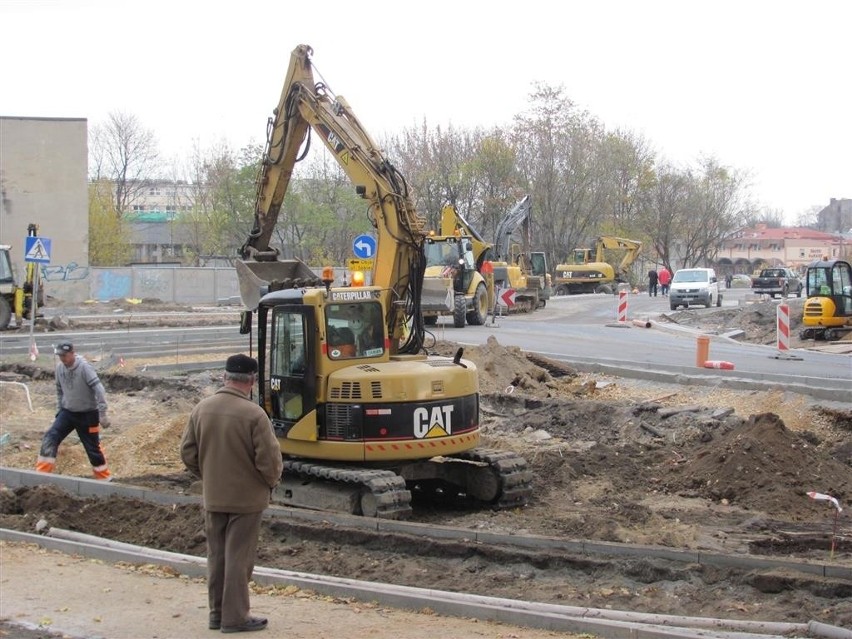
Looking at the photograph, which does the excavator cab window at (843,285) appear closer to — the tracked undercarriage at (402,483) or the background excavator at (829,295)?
the background excavator at (829,295)

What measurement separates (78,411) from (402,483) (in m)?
4.63

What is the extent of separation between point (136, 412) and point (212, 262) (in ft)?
195

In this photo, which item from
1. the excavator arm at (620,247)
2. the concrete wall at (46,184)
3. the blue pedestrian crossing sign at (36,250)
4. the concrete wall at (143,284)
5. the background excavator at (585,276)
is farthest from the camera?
the excavator arm at (620,247)

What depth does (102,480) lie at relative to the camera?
12672mm

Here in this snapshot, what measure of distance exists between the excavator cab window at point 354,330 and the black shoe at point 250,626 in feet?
Result: 14.3

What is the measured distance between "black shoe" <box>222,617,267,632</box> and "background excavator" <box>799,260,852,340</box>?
27.1m

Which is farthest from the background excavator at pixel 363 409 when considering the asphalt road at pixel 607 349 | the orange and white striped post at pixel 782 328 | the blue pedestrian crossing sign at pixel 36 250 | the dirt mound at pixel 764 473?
the orange and white striped post at pixel 782 328

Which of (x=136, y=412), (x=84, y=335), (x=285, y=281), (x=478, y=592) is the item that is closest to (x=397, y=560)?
(x=478, y=592)

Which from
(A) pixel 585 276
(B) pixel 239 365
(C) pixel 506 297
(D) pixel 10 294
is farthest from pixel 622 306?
(B) pixel 239 365

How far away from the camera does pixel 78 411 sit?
12.9 meters

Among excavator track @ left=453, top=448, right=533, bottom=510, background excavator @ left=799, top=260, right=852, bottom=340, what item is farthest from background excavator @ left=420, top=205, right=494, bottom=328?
excavator track @ left=453, top=448, right=533, bottom=510

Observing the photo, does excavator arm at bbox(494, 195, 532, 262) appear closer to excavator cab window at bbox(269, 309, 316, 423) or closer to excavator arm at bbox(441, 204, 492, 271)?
excavator arm at bbox(441, 204, 492, 271)

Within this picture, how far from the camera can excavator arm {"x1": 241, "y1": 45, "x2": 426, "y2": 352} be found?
12.9 meters

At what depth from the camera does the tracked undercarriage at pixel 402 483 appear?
10586 millimetres
